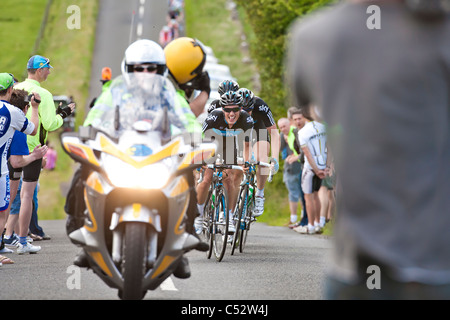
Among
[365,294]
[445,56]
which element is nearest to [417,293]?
[365,294]

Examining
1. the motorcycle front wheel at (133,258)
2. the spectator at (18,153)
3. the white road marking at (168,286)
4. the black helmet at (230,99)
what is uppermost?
the black helmet at (230,99)

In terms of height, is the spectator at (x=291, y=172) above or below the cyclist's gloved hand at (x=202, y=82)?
below

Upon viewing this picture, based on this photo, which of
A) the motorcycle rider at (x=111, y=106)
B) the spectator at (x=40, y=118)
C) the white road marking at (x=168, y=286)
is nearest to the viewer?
the motorcycle rider at (x=111, y=106)

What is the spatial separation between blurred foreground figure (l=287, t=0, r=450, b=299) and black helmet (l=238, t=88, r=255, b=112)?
9196 millimetres

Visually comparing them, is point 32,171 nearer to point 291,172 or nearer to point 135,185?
point 135,185

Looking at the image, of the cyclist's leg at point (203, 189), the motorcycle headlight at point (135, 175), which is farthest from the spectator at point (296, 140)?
the motorcycle headlight at point (135, 175)

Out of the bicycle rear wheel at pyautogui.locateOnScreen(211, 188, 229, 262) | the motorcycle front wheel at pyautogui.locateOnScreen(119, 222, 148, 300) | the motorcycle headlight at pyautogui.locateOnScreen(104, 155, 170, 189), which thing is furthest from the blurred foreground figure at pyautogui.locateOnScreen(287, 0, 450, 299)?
the bicycle rear wheel at pyautogui.locateOnScreen(211, 188, 229, 262)

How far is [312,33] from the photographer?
11.8 ft

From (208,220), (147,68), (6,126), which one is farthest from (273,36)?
(147,68)

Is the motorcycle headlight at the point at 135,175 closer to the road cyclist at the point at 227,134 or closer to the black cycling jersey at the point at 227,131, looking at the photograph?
the road cyclist at the point at 227,134

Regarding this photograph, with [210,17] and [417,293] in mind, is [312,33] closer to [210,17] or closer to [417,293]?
[417,293]

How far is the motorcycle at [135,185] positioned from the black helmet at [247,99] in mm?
5160

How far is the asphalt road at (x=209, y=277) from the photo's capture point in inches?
338
